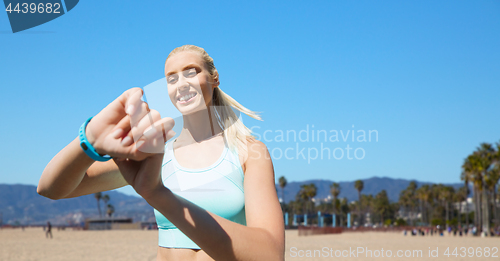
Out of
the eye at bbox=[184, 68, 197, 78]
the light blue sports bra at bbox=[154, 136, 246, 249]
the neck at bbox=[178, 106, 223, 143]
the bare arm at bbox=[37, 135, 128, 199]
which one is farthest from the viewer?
the neck at bbox=[178, 106, 223, 143]

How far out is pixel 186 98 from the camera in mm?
1729

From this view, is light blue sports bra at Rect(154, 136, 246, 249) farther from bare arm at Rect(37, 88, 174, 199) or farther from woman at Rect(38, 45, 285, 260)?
bare arm at Rect(37, 88, 174, 199)

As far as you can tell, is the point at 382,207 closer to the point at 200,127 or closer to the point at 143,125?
the point at 200,127

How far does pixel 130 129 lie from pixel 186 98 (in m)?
0.76

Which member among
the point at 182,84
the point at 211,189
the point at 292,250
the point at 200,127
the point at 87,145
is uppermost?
the point at 182,84

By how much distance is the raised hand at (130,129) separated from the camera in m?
0.93

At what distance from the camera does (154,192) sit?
1.09 meters

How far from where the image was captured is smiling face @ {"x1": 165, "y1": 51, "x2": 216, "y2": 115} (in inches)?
67.1

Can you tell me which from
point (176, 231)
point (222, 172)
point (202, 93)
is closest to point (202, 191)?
point (222, 172)

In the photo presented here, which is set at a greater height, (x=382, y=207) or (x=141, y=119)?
(x=141, y=119)

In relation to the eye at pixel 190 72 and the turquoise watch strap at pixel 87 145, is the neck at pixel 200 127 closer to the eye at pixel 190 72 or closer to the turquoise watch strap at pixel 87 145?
the eye at pixel 190 72

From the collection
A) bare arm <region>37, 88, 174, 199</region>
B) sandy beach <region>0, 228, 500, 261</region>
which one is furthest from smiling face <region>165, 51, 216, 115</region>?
sandy beach <region>0, 228, 500, 261</region>

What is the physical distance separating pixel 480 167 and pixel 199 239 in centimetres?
7122

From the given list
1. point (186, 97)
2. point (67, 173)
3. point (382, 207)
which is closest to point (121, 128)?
point (67, 173)
